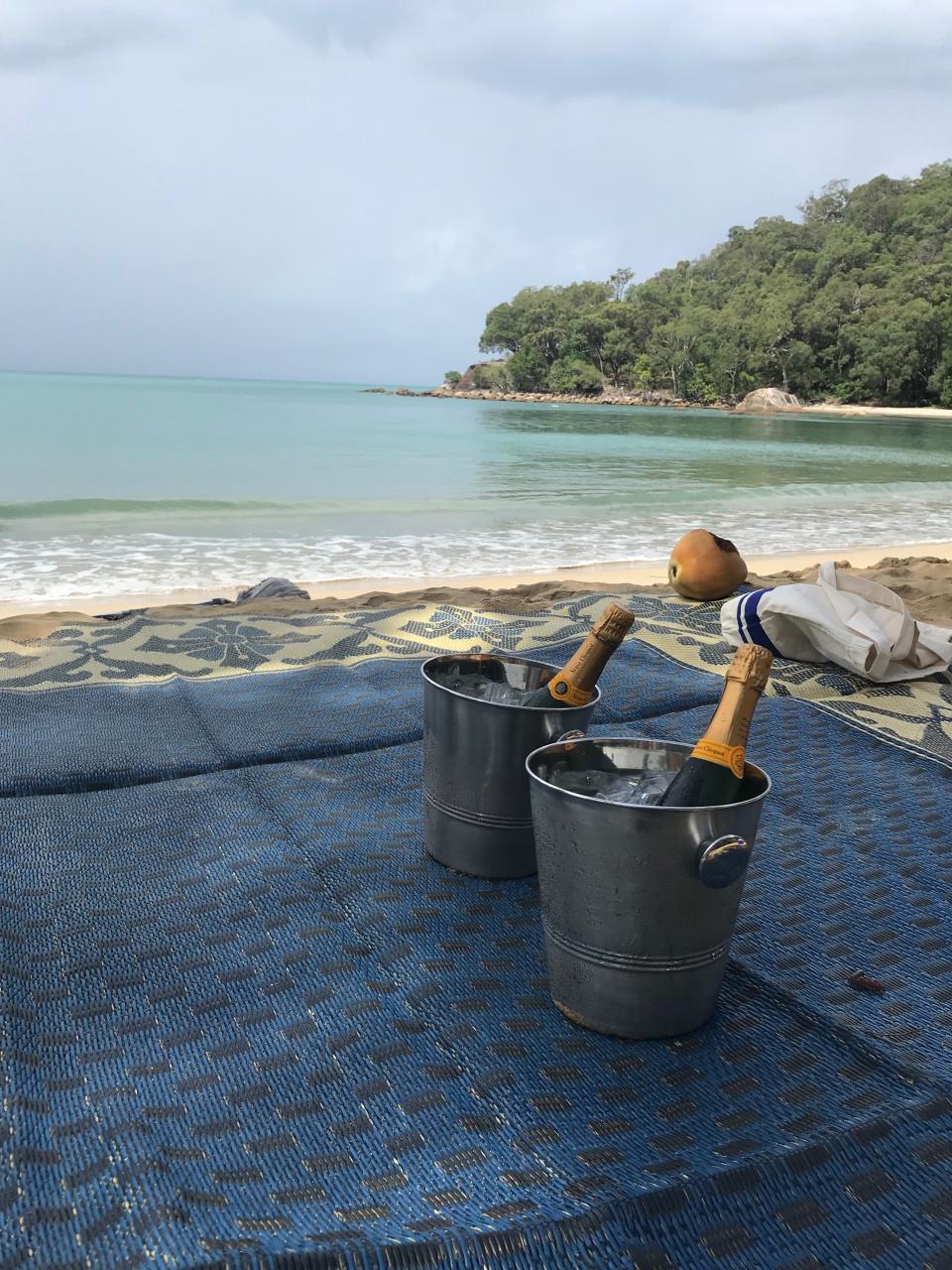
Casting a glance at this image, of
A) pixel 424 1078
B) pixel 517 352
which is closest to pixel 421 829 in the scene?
pixel 424 1078

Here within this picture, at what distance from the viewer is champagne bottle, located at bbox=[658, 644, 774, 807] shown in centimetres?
92

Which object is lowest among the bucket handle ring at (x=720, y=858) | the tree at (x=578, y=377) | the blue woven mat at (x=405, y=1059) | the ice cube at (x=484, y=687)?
the blue woven mat at (x=405, y=1059)

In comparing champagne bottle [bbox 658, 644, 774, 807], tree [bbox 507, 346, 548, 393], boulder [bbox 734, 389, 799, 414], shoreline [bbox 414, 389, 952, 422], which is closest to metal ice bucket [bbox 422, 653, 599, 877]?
champagne bottle [bbox 658, 644, 774, 807]

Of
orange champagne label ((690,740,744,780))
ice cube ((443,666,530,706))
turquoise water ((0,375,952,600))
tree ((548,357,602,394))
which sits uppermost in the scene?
tree ((548,357,602,394))

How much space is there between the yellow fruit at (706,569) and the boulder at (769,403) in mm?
54089

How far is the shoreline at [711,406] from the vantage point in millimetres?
49938

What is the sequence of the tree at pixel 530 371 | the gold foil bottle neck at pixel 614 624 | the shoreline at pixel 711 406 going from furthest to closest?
1. the tree at pixel 530 371
2. the shoreline at pixel 711 406
3. the gold foil bottle neck at pixel 614 624

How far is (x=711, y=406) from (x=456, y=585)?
5957 cm

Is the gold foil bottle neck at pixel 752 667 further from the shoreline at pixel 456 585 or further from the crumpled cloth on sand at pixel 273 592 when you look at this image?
the crumpled cloth on sand at pixel 273 592

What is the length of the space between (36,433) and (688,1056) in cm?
2152

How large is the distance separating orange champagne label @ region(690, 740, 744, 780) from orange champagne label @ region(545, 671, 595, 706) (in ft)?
0.92

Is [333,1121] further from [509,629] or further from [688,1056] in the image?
[509,629]

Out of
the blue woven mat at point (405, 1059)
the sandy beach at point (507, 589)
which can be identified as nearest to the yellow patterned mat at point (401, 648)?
the sandy beach at point (507, 589)

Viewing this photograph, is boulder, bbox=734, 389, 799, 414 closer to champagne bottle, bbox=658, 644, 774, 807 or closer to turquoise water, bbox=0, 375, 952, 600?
turquoise water, bbox=0, 375, 952, 600
